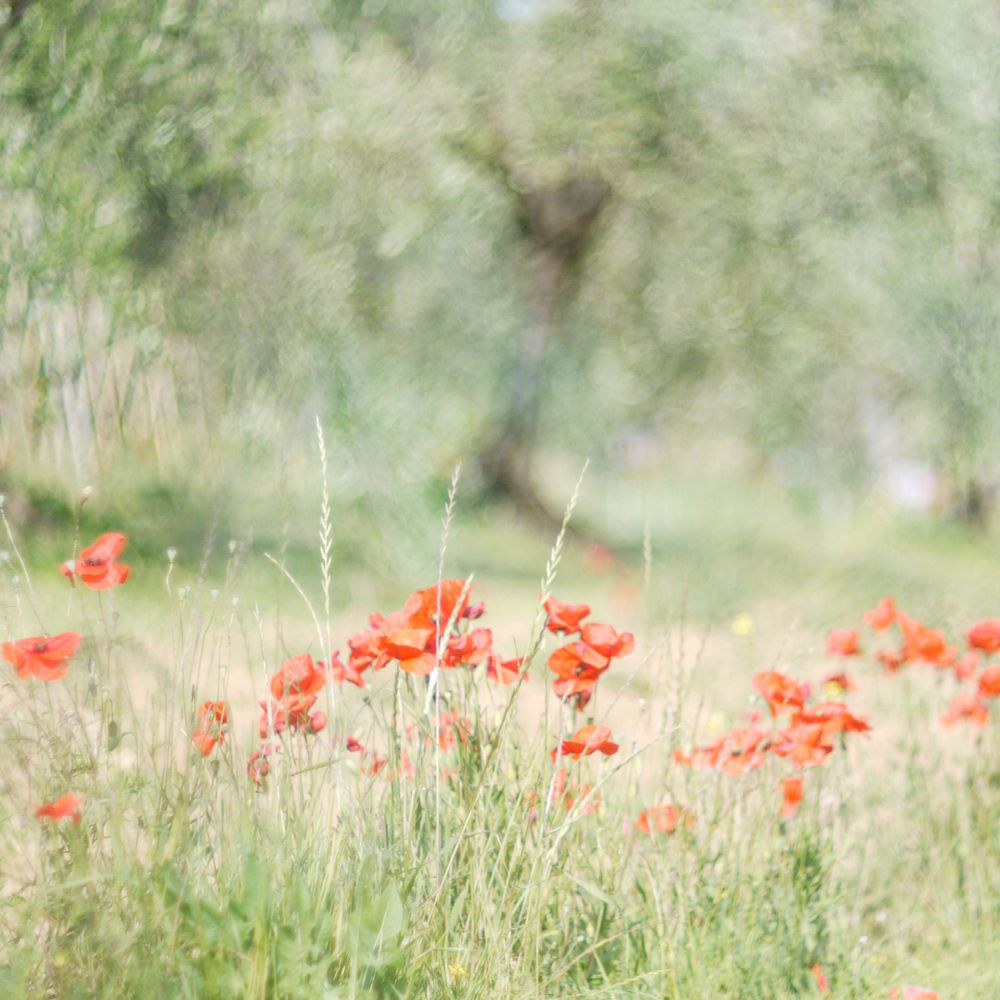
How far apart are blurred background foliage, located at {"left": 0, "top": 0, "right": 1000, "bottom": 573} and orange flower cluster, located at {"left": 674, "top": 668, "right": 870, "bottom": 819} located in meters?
0.64

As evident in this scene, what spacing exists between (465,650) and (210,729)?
414mm

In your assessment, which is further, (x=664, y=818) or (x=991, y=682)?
(x=991, y=682)

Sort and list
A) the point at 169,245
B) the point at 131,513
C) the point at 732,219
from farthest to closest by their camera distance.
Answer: the point at 732,219, the point at 131,513, the point at 169,245

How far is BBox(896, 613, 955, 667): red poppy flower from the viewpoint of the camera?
2.59 metres

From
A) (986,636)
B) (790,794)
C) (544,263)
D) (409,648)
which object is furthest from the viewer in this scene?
(544,263)

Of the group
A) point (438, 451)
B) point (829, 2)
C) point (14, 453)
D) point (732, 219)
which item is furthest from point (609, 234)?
point (14, 453)

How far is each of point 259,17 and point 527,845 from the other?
382 cm

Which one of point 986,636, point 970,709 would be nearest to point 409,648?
point 986,636

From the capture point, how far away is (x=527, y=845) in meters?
1.92

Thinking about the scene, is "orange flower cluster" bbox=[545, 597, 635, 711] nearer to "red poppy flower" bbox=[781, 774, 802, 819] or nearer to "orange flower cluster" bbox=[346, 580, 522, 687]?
"orange flower cluster" bbox=[346, 580, 522, 687]

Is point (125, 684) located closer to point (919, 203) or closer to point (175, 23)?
point (175, 23)

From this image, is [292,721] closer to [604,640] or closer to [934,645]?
[604,640]

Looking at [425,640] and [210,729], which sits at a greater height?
[425,640]

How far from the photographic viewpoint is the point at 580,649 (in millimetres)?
1906
